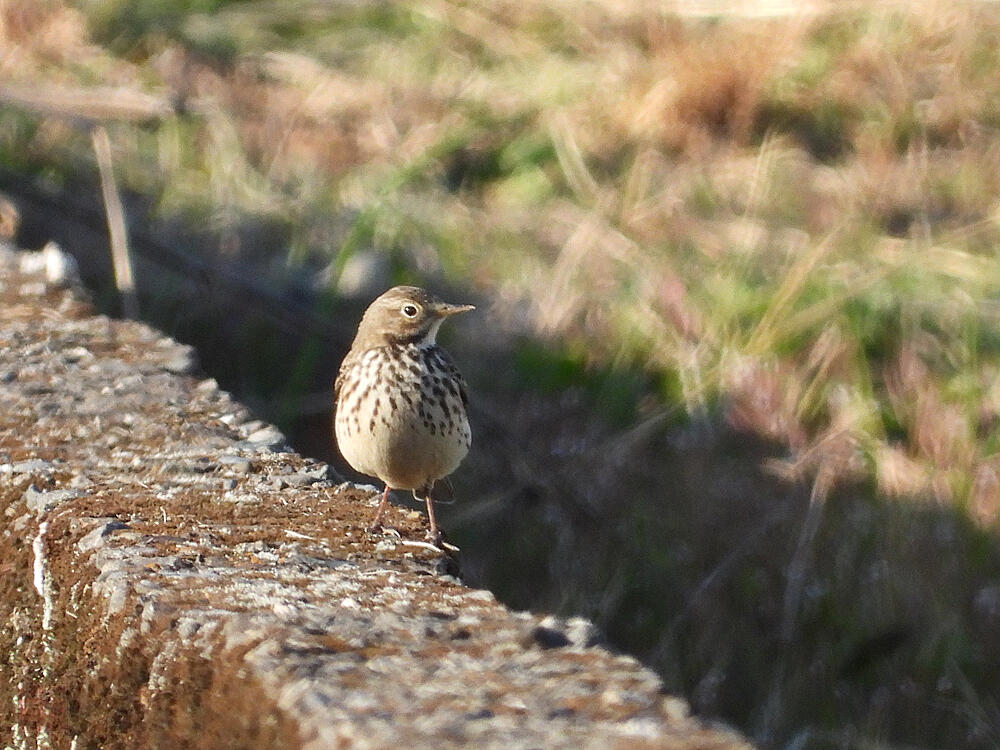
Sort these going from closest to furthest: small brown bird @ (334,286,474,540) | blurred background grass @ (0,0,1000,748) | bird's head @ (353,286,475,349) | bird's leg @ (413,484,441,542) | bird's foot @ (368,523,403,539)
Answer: bird's foot @ (368,523,403,539), bird's leg @ (413,484,441,542), small brown bird @ (334,286,474,540), bird's head @ (353,286,475,349), blurred background grass @ (0,0,1000,748)

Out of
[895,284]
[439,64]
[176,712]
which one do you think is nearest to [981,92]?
[895,284]

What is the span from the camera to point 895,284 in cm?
621

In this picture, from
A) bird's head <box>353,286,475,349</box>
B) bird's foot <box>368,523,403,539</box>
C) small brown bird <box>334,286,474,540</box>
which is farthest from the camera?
bird's head <box>353,286,475,349</box>

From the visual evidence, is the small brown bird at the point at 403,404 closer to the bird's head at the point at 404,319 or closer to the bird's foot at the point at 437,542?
the bird's head at the point at 404,319

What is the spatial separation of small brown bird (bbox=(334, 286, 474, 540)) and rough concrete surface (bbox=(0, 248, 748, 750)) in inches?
18.6

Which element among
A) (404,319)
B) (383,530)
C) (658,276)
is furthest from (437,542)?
(658,276)

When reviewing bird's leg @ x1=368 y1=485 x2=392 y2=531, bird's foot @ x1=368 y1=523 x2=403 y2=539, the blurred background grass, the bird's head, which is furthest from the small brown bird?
the blurred background grass

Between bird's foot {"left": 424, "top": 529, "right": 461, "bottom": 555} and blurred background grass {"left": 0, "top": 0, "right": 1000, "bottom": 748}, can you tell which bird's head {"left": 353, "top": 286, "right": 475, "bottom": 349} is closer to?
blurred background grass {"left": 0, "top": 0, "right": 1000, "bottom": 748}

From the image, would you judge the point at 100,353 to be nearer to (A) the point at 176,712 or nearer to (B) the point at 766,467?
(A) the point at 176,712

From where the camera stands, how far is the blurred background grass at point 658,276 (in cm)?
551

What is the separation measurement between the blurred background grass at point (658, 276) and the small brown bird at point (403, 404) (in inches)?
36.4

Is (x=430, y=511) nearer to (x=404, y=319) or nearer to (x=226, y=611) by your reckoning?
(x=404, y=319)

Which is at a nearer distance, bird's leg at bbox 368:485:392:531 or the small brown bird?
bird's leg at bbox 368:485:392:531

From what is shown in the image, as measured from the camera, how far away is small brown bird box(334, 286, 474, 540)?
4.24m
